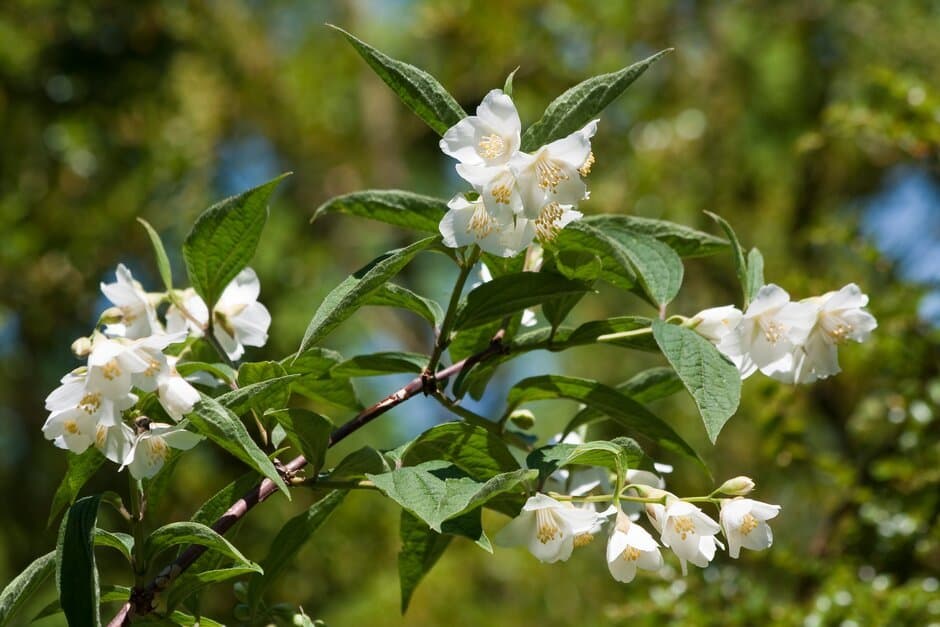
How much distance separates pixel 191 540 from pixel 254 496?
75mm

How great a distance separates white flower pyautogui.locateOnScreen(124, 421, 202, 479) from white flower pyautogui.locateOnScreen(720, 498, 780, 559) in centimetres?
34

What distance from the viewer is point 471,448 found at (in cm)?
67

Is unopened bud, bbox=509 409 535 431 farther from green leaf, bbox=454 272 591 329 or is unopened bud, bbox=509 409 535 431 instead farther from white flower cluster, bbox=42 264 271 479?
white flower cluster, bbox=42 264 271 479

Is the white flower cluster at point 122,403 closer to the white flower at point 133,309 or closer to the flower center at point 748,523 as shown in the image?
the white flower at point 133,309

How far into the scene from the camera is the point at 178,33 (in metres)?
3.00

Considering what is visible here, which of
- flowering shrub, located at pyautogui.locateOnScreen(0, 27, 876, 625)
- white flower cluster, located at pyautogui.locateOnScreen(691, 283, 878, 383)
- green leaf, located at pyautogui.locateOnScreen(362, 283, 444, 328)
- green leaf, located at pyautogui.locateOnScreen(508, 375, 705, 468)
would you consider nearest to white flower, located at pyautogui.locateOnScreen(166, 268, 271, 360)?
flowering shrub, located at pyautogui.locateOnScreen(0, 27, 876, 625)

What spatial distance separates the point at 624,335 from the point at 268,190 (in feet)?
0.86

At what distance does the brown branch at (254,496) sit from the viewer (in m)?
0.62

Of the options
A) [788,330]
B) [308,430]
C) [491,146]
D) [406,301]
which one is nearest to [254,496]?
[308,430]

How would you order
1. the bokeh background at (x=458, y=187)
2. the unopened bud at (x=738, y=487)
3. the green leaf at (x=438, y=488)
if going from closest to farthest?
the green leaf at (x=438, y=488), the unopened bud at (x=738, y=487), the bokeh background at (x=458, y=187)

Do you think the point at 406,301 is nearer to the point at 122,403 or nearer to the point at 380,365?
the point at 380,365

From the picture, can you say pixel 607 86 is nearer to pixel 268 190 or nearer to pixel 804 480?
pixel 268 190

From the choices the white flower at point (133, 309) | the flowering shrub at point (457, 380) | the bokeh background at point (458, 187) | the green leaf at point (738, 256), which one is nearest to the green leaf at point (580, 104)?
the flowering shrub at point (457, 380)

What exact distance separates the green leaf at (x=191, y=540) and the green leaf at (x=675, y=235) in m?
0.33
